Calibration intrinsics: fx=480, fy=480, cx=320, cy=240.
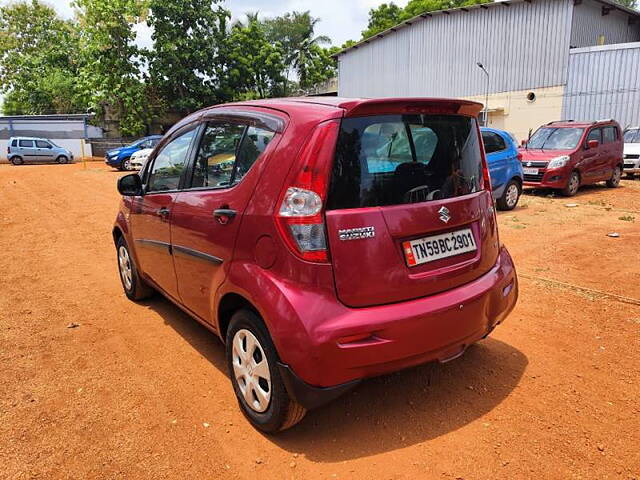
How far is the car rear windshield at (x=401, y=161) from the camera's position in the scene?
94.7 inches

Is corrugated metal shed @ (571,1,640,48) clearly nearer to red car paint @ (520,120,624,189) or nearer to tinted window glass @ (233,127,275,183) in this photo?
red car paint @ (520,120,624,189)

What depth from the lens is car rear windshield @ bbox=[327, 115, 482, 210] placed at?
2.41 metres

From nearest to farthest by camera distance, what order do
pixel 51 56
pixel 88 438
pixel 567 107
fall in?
pixel 88 438
pixel 567 107
pixel 51 56

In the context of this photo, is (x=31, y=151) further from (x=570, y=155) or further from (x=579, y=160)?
(x=579, y=160)

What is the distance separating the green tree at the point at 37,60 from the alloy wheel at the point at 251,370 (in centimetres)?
3995

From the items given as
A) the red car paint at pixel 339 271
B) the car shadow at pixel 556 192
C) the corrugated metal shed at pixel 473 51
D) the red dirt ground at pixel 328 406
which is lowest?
the red dirt ground at pixel 328 406

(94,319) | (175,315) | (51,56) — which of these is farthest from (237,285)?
(51,56)

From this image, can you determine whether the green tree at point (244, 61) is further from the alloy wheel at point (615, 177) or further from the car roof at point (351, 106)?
the car roof at point (351, 106)

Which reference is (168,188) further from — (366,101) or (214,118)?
(366,101)

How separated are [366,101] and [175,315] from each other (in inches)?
116

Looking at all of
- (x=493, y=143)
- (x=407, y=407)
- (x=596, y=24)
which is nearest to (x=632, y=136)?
(x=596, y=24)

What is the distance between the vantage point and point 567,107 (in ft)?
74.0

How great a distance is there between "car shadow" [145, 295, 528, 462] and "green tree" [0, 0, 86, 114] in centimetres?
4017

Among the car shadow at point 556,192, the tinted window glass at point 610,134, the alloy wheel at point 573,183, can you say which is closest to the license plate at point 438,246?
the car shadow at point 556,192
